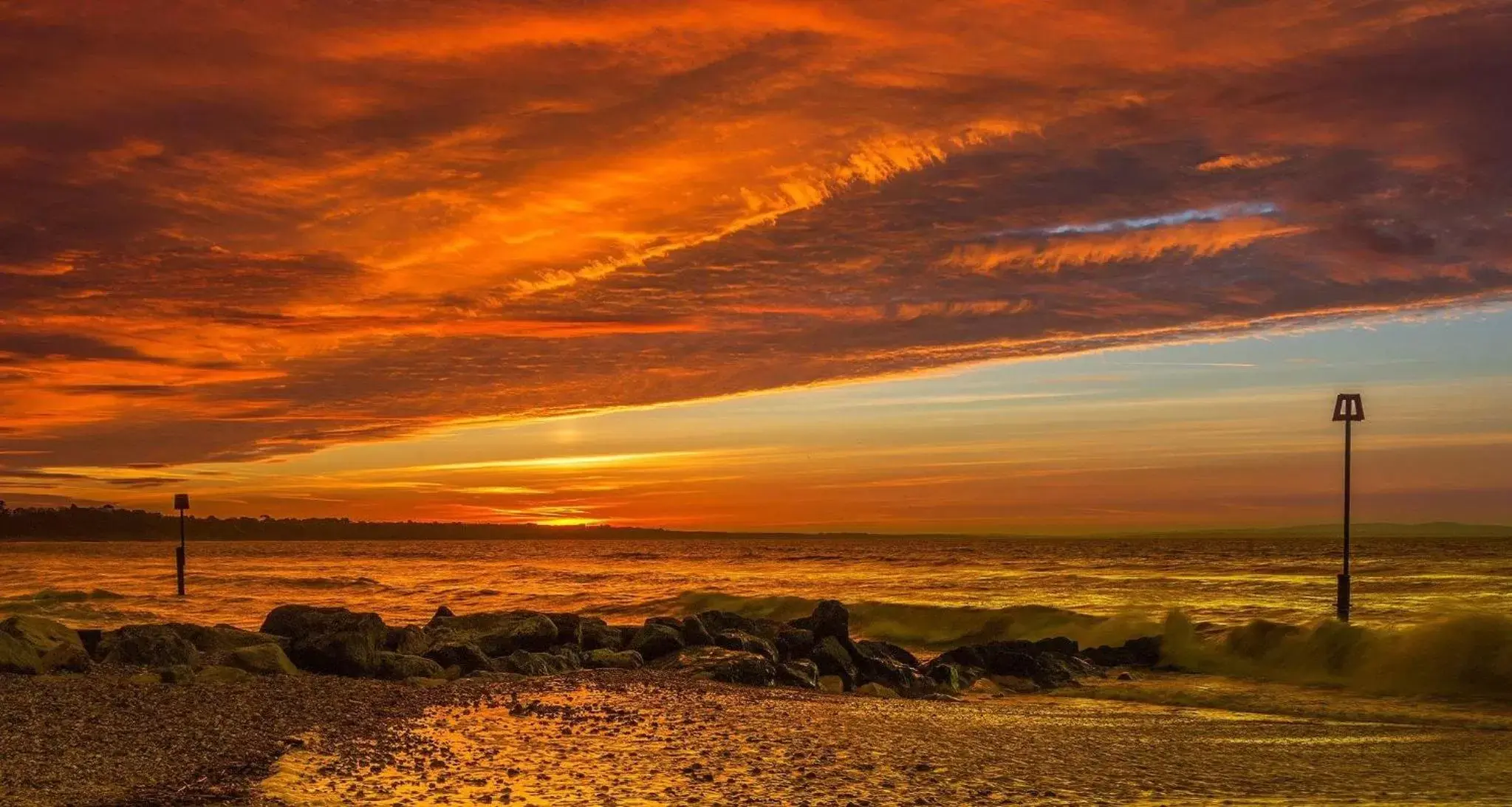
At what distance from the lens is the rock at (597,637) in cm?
2333

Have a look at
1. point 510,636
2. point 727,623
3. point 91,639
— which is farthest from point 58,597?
point 727,623

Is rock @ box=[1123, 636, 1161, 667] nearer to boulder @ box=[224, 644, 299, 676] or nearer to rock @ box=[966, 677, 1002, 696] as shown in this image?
rock @ box=[966, 677, 1002, 696]

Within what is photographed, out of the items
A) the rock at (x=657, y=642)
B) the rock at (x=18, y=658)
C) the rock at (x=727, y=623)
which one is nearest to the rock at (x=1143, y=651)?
the rock at (x=727, y=623)

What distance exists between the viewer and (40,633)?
19.0 m

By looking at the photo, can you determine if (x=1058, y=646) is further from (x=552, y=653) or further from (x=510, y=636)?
(x=510, y=636)

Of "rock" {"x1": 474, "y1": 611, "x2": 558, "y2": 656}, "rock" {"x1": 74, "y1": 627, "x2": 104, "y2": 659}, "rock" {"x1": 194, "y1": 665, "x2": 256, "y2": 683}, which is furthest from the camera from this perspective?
"rock" {"x1": 474, "y1": 611, "x2": 558, "y2": 656}

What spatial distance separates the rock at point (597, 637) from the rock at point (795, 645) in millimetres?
3392

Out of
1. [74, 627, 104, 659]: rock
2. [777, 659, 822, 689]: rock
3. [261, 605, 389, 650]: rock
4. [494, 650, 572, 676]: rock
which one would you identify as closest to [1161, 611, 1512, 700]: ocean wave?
[777, 659, 822, 689]: rock

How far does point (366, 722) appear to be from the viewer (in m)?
13.1

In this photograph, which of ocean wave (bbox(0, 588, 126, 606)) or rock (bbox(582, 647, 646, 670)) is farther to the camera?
ocean wave (bbox(0, 588, 126, 606))

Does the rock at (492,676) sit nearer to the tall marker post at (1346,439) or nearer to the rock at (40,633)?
the rock at (40,633)

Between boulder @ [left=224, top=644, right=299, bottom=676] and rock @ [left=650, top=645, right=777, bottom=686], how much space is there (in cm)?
615

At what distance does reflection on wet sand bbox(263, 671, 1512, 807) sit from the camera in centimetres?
945

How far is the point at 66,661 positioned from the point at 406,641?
20.2ft
